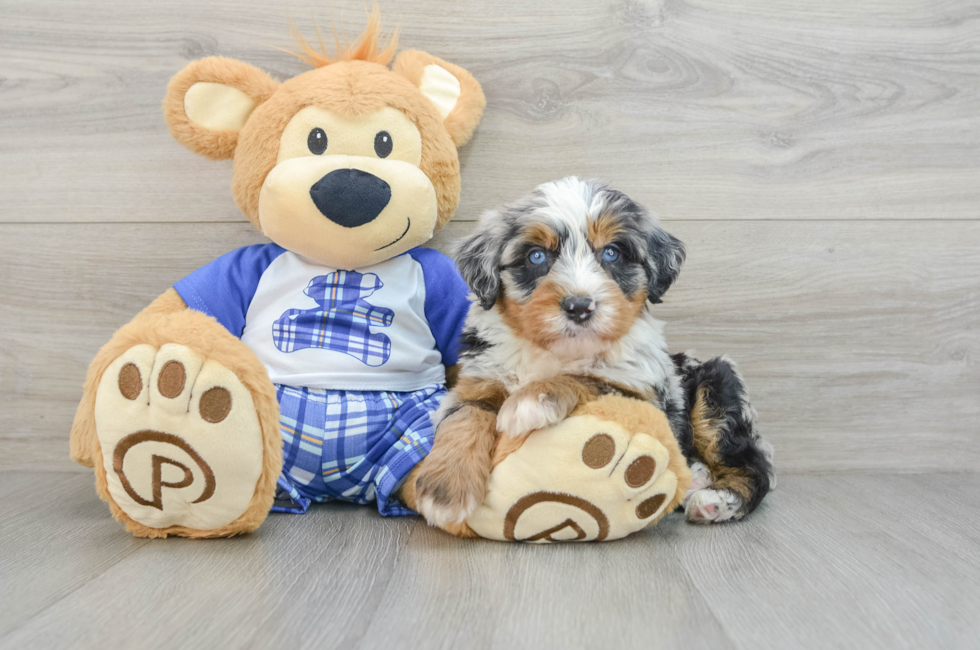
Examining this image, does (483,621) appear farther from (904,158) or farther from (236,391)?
(904,158)

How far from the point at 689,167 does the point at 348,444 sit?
4.48 feet

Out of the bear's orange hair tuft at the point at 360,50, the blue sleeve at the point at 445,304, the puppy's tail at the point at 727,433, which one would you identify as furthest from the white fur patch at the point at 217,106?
the puppy's tail at the point at 727,433

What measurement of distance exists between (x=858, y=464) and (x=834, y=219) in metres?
0.81

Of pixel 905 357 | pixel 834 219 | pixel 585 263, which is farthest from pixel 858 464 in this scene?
pixel 585 263

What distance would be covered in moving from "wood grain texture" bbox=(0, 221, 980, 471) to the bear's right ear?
1.31 ft

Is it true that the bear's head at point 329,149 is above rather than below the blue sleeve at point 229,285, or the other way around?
above

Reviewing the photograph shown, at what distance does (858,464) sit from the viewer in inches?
92.7

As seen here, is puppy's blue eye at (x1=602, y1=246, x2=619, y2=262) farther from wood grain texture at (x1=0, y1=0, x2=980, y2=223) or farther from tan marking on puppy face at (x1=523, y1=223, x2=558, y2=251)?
wood grain texture at (x1=0, y1=0, x2=980, y2=223)

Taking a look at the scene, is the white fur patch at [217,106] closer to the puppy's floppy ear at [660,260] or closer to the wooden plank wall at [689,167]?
the wooden plank wall at [689,167]

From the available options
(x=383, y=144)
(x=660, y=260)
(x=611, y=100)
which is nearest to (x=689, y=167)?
(x=611, y=100)

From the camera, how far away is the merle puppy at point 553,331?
1.54 metres

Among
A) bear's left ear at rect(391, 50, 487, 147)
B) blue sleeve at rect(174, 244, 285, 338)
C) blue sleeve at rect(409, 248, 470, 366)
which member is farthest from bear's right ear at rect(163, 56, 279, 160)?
blue sleeve at rect(409, 248, 470, 366)

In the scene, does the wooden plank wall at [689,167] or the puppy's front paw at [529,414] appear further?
the wooden plank wall at [689,167]

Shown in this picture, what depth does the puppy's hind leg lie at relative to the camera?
1.84 meters
